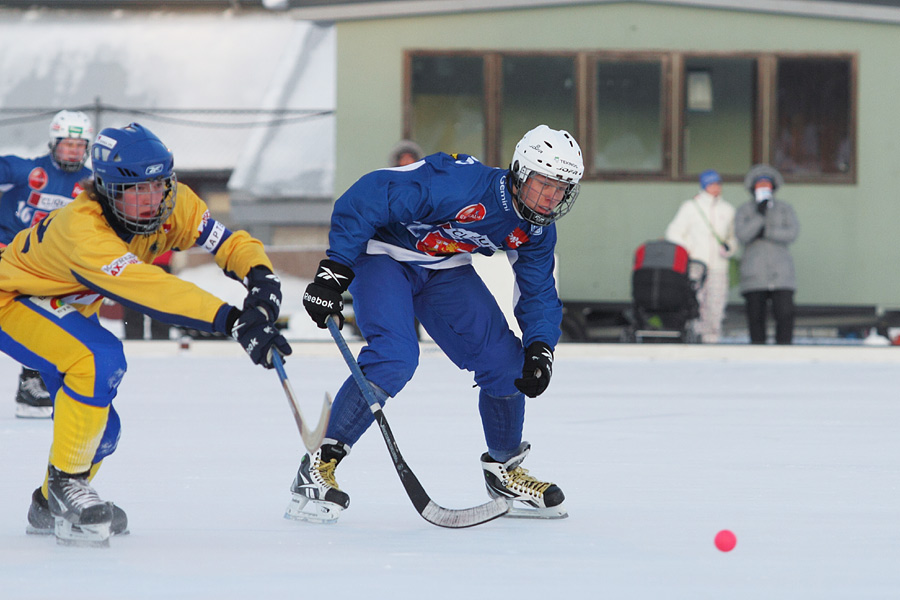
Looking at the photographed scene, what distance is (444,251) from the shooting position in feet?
11.6

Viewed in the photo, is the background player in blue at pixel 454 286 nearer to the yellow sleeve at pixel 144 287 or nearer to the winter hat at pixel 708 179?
the yellow sleeve at pixel 144 287

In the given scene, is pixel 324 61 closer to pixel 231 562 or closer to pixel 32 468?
pixel 32 468

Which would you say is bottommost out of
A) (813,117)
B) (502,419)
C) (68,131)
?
(502,419)

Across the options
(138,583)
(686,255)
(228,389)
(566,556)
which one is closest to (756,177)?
(686,255)

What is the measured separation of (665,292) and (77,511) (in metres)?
6.22

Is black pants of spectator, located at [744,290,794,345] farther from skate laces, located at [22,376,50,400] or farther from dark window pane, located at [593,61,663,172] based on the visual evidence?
skate laces, located at [22,376,50,400]

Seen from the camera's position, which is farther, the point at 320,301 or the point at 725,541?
the point at 320,301

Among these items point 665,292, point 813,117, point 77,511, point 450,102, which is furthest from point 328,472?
point 813,117

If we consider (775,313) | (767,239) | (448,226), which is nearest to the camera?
(448,226)

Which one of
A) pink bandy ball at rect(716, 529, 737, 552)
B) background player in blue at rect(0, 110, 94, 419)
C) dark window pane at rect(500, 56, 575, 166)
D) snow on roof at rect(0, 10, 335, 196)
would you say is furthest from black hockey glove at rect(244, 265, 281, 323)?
snow on roof at rect(0, 10, 335, 196)

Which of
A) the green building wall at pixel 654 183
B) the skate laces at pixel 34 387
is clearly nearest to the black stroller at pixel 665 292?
the green building wall at pixel 654 183

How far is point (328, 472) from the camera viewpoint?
337 centimetres

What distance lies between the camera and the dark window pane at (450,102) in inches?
392

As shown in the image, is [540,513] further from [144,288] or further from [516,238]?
[144,288]
